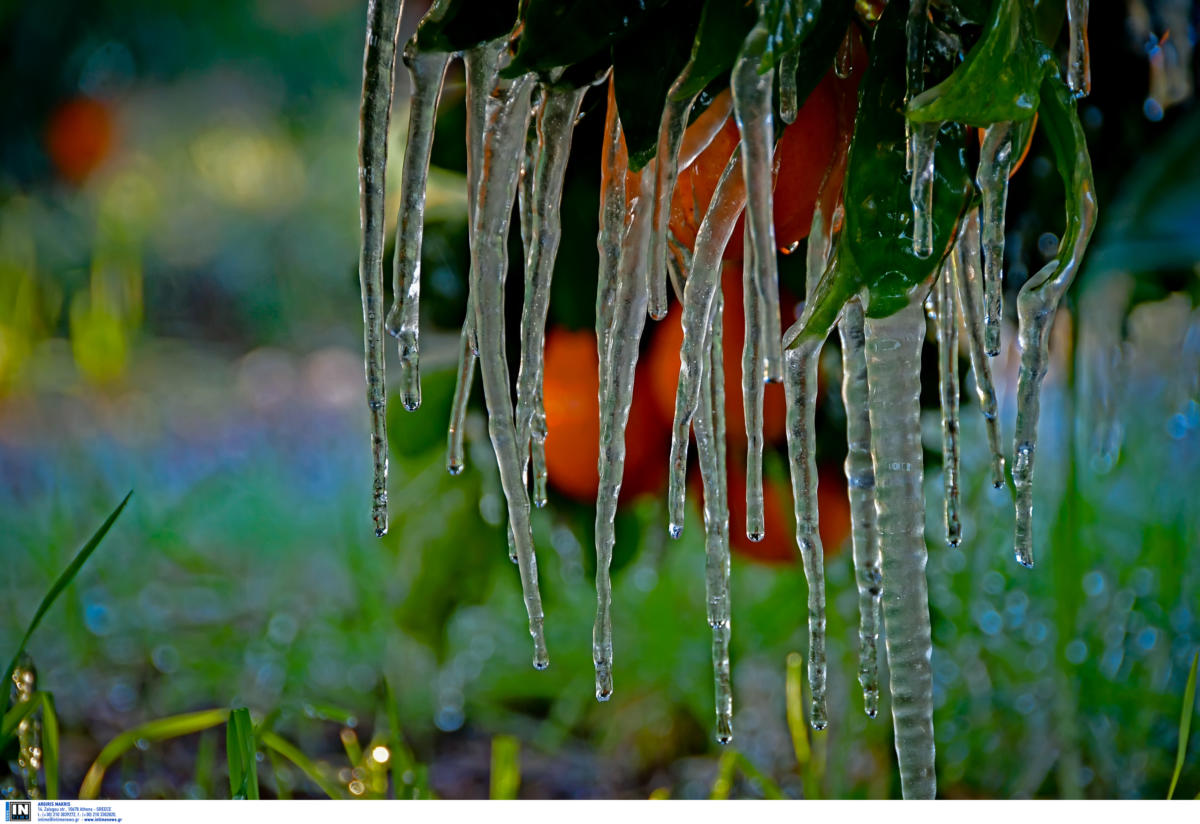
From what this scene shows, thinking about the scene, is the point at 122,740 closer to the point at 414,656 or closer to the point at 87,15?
the point at 414,656

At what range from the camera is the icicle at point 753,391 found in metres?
0.34

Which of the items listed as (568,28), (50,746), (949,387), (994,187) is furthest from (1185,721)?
(50,746)

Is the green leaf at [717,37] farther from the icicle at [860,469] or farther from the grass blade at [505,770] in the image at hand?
the grass blade at [505,770]

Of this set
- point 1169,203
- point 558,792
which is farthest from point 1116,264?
point 558,792

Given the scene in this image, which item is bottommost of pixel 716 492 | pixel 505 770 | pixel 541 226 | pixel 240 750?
pixel 505 770

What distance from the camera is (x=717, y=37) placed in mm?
238

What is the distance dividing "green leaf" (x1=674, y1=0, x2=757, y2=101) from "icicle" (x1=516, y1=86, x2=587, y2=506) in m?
0.05

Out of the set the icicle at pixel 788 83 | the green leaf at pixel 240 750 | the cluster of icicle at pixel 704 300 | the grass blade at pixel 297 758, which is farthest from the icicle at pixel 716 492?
the grass blade at pixel 297 758

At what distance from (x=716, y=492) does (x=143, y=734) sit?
0.66m

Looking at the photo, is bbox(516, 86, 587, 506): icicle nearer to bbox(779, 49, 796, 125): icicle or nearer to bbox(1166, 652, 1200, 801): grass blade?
bbox(779, 49, 796, 125): icicle

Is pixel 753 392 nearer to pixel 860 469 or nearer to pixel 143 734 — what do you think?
pixel 860 469

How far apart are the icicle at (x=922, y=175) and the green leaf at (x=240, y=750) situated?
0.55 meters

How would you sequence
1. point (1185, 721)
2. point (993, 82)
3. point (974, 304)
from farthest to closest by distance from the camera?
→ point (1185, 721) → point (974, 304) → point (993, 82)

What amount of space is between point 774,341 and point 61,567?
87cm
